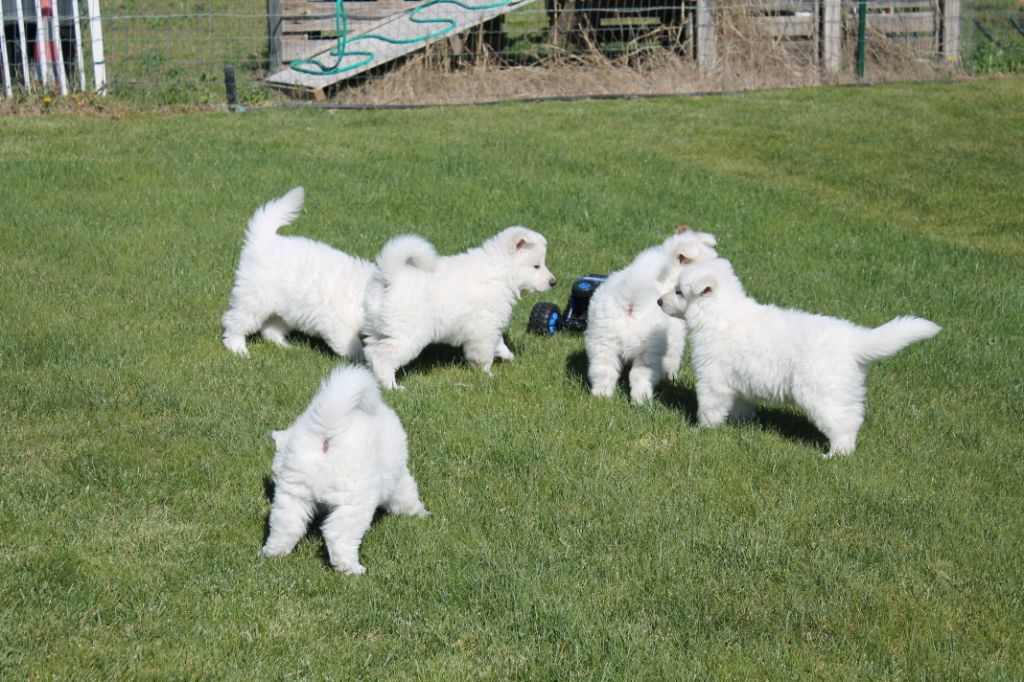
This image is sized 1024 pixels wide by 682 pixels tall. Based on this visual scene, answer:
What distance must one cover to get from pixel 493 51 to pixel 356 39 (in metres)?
2.30

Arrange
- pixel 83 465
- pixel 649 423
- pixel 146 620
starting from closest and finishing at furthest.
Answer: pixel 146 620 < pixel 83 465 < pixel 649 423

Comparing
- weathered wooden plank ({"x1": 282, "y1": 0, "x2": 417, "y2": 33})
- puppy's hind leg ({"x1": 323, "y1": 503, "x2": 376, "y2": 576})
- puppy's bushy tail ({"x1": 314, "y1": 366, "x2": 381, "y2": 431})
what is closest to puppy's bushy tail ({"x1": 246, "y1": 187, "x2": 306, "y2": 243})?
puppy's bushy tail ({"x1": 314, "y1": 366, "x2": 381, "y2": 431})

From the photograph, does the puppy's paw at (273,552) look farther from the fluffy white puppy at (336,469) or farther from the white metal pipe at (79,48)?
the white metal pipe at (79,48)

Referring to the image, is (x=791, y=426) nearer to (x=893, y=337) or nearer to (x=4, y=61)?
(x=893, y=337)

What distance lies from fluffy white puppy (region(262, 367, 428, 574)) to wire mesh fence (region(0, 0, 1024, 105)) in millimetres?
12656

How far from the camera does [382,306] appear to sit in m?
6.82

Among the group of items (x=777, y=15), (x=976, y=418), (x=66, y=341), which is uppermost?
(x=777, y=15)

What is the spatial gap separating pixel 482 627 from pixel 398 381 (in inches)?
118

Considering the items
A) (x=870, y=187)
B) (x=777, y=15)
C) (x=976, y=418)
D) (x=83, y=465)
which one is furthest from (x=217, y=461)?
(x=777, y=15)

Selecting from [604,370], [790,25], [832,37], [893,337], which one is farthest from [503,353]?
[790,25]

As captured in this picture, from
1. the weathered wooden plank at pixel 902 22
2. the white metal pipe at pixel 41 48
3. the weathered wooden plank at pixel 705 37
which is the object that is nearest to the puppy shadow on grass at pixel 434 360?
the white metal pipe at pixel 41 48

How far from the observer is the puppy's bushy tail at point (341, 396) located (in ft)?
14.5

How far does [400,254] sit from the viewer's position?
6750 millimetres

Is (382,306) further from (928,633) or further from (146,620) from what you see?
(928,633)
